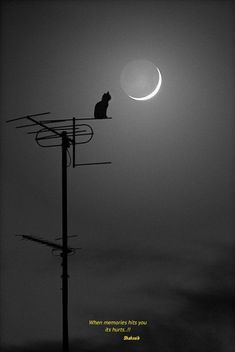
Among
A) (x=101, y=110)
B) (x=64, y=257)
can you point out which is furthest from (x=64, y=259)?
(x=101, y=110)

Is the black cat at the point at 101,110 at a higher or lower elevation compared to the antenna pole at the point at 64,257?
higher

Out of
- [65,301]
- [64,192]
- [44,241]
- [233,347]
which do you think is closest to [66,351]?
[65,301]

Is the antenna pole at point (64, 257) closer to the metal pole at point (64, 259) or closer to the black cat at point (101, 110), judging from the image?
the metal pole at point (64, 259)

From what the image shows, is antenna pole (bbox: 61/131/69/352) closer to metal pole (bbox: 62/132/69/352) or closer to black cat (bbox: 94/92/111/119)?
A: metal pole (bbox: 62/132/69/352)

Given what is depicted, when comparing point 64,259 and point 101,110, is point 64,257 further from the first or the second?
point 101,110

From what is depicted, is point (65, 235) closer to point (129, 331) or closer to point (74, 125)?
point (74, 125)

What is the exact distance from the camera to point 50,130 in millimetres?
9016

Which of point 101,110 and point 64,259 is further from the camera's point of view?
point 101,110

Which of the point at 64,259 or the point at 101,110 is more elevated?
the point at 101,110

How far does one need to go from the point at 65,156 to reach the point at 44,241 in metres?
1.48

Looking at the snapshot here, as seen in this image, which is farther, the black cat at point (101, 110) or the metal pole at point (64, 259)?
the black cat at point (101, 110)

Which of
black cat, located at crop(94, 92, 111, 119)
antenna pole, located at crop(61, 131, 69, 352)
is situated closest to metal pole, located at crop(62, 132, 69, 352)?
antenna pole, located at crop(61, 131, 69, 352)

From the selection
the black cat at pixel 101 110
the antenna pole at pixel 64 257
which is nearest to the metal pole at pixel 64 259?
the antenna pole at pixel 64 257

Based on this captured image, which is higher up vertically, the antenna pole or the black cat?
the black cat
